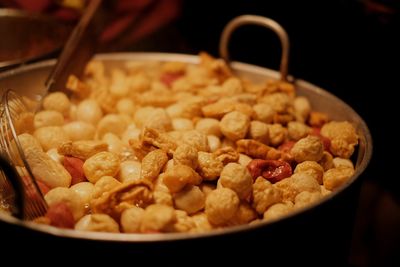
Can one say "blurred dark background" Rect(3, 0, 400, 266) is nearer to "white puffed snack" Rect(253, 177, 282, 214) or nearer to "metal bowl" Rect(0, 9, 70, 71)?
"metal bowl" Rect(0, 9, 70, 71)

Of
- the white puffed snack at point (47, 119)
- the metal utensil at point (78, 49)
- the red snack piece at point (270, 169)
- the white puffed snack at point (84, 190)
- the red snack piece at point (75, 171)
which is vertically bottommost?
the red snack piece at point (270, 169)

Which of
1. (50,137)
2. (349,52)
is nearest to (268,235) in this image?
(50,137)

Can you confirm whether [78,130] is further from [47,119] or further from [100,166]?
[100,166]

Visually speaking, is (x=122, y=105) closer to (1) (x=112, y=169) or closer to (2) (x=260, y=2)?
(1) (x=112, y=169)

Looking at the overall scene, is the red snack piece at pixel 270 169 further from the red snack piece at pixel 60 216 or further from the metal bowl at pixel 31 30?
the metal bowl at pixel 31 30

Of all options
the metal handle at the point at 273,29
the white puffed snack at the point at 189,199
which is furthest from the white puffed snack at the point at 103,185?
the metal handle at the point at 273,29

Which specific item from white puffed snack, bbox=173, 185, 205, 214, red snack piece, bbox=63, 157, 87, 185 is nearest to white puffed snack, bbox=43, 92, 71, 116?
red snack piece, bbox=63, 157, 87, 185
